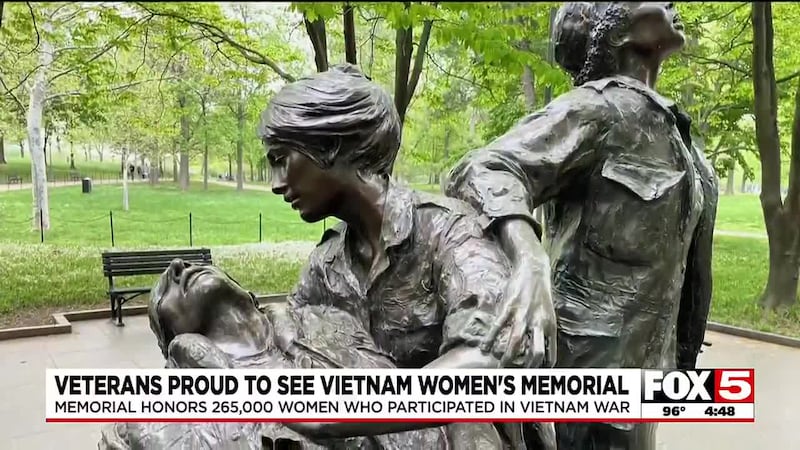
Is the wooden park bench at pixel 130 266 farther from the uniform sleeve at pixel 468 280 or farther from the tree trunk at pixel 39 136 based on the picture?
the uniform sleeve at pixel 468 280

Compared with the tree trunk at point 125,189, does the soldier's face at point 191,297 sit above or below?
above

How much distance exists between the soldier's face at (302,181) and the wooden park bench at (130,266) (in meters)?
6.99

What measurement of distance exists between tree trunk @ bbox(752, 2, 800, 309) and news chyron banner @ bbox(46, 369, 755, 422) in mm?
7347

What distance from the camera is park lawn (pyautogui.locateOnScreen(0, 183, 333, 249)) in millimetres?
11836

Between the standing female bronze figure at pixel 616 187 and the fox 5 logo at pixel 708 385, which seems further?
the standing female bronze figure at pixel 616 187

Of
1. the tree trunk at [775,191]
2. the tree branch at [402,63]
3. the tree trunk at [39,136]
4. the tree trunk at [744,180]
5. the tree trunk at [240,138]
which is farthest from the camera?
the tree trunk at [744,180]

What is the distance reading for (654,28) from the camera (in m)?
1.69

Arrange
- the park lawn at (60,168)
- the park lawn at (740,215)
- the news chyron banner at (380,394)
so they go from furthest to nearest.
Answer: the park lawn at (740,215) → the park lawn at (60,168) → the news chyron banner at (380,394)

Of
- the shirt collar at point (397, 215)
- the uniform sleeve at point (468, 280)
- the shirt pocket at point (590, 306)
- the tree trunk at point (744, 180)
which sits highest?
the shirt collar at point (397, 215)

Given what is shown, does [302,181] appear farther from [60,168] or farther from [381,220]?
[60,168]

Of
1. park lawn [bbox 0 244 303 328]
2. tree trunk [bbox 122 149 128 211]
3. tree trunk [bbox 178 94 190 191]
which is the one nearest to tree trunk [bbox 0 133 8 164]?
park lawn [bbox 0 244 303 328]

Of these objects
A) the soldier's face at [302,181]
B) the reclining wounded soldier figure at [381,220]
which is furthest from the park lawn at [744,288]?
the soldier's face at [302,181]

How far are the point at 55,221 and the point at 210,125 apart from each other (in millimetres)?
3310

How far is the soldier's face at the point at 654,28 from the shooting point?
167 centimetres
